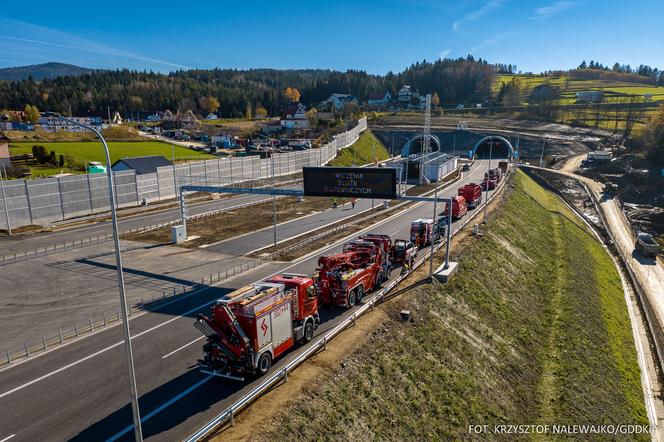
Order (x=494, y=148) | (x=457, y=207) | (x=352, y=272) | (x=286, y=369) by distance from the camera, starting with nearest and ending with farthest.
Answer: (x=286, y=369)
(x=352, y=272)
(x=457, y=207)
(x=494, y=148)

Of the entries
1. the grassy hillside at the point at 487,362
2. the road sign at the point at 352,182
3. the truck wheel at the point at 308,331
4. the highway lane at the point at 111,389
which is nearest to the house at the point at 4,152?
the road sign at the point at 352,182

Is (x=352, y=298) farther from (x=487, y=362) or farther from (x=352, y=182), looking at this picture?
(x=487, y=362)

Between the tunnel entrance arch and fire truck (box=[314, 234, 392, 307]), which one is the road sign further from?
the tunnel entrance arch

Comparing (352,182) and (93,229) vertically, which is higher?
(352,182)

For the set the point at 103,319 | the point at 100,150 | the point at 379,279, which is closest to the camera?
the point at 103,319

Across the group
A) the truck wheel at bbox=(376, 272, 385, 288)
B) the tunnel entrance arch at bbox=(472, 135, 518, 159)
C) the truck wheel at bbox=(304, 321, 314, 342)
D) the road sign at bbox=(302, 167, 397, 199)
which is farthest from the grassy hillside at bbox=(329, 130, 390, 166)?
the truck wheel at bbox=(304, 321, 314, 342)

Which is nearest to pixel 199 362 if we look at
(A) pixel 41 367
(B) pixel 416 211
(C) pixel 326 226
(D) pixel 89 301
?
(A) pixel 41 367

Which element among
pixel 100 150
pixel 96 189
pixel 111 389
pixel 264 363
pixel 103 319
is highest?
pixel 100 150

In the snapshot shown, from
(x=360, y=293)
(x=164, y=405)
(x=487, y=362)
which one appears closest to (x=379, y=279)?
(x=360, y=293)
